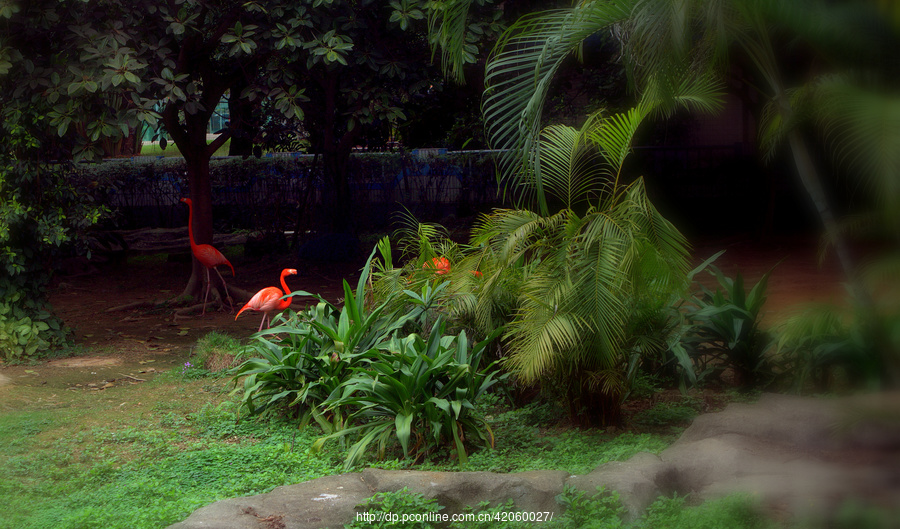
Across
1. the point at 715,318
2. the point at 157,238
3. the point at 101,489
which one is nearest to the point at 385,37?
the point at 715,318

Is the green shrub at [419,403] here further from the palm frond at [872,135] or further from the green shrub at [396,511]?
the palm frond at [872,135]

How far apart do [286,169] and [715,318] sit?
10.6 metres

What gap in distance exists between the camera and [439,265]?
19.7ft

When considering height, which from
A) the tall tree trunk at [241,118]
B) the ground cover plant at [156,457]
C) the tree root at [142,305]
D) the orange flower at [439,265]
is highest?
the tall tree trunk at [241,118]

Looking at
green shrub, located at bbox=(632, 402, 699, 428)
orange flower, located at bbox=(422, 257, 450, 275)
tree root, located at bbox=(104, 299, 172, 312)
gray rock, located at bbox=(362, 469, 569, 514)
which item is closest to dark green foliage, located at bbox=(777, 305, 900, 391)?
green shrub, located at bbox=(632, 402, 699, 428)

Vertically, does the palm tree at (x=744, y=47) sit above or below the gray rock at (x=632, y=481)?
above

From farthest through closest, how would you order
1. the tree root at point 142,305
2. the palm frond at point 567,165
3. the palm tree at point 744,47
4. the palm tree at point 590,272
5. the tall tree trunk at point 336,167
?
the tall tree trunk at point 336,167 < the tree root at point 142,305 < the palm frond at point 567,165 < the palm tree at point 590,272 < the palm tree at point 744,47

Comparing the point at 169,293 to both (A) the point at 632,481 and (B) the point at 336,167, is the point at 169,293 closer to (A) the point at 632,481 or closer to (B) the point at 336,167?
(B) the point at 336,167

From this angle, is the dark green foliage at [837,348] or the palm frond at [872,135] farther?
the dark green foliage at [837,348]

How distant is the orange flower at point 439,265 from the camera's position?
231 inches

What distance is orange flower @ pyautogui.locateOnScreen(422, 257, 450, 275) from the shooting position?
5875 millimetres

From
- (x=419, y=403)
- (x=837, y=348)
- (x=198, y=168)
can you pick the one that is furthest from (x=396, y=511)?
(x=198, y=168)

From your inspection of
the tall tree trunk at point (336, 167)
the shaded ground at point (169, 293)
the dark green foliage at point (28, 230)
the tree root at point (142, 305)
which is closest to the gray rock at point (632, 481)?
the shaded ground at point (169, 293)

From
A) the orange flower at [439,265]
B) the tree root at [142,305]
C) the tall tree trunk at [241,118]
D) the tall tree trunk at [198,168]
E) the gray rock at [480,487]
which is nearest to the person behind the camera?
the gray rock at [480,487]
